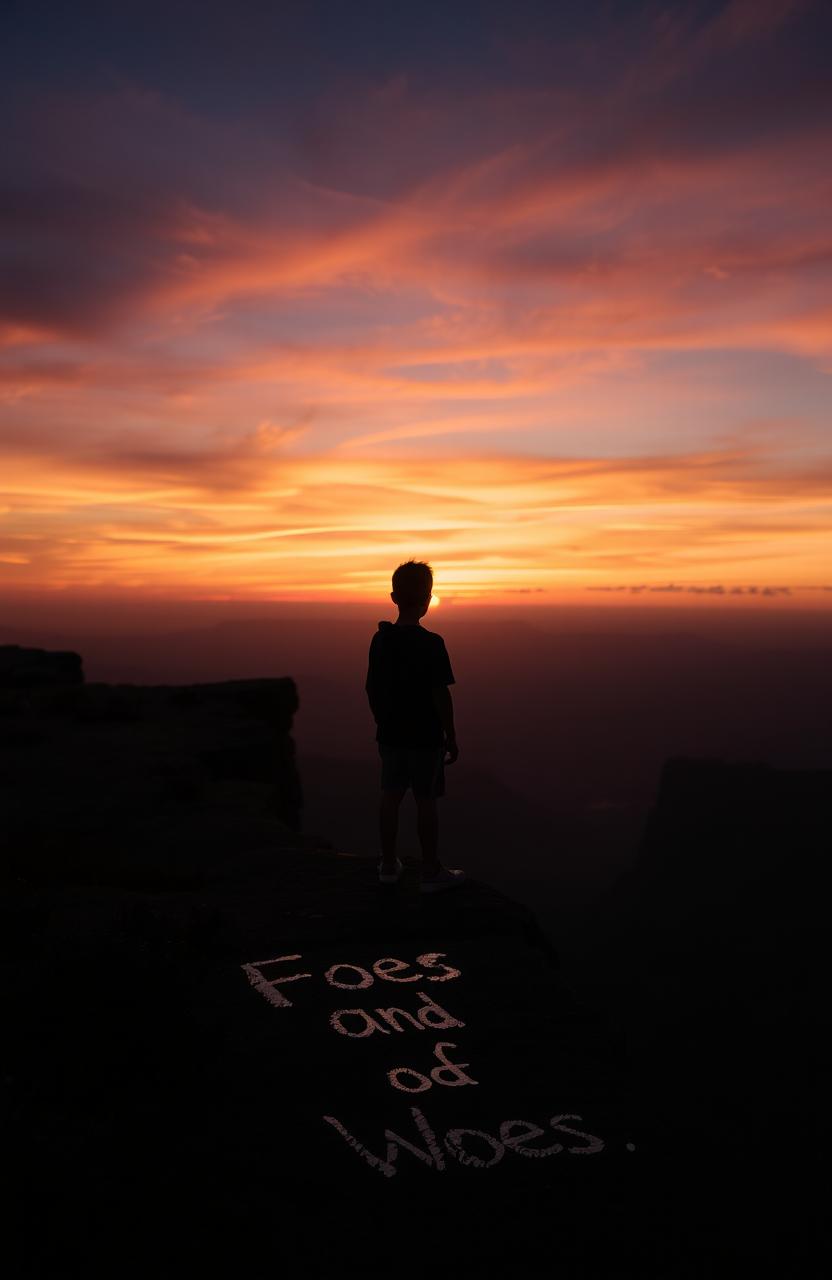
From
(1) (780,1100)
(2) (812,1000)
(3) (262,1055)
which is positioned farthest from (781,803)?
(3) (262,1055)

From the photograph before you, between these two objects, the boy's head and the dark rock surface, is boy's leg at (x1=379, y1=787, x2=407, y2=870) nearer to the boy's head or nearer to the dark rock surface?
the dark rock surface

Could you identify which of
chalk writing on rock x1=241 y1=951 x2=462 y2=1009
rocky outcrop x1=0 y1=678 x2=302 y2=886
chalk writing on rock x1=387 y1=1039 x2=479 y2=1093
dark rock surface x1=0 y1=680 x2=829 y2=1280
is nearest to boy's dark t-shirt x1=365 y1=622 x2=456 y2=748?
dark rock surface x1=0 y1=680 x2=829 y2=1280

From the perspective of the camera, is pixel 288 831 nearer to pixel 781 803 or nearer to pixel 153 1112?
pixel 153 1112

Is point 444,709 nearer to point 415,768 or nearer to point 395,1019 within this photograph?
point 415,768

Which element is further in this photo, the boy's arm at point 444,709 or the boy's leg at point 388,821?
the boy's leg at point 388,821

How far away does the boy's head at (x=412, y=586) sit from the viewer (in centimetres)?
706

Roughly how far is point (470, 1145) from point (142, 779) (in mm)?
9463

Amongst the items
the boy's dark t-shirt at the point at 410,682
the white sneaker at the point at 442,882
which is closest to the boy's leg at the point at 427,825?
the white sneaker at the point at 442,882

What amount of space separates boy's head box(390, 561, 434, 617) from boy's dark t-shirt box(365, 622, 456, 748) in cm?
21

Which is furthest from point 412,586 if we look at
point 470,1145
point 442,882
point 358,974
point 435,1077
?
point 470,1145

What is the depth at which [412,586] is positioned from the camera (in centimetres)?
707

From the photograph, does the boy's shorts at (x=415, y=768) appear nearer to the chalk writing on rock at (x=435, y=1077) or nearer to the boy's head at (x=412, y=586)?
the boy's head at (x=412, y=586)

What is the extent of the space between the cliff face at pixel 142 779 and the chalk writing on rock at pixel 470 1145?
4.62m

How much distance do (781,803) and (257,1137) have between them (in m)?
109
